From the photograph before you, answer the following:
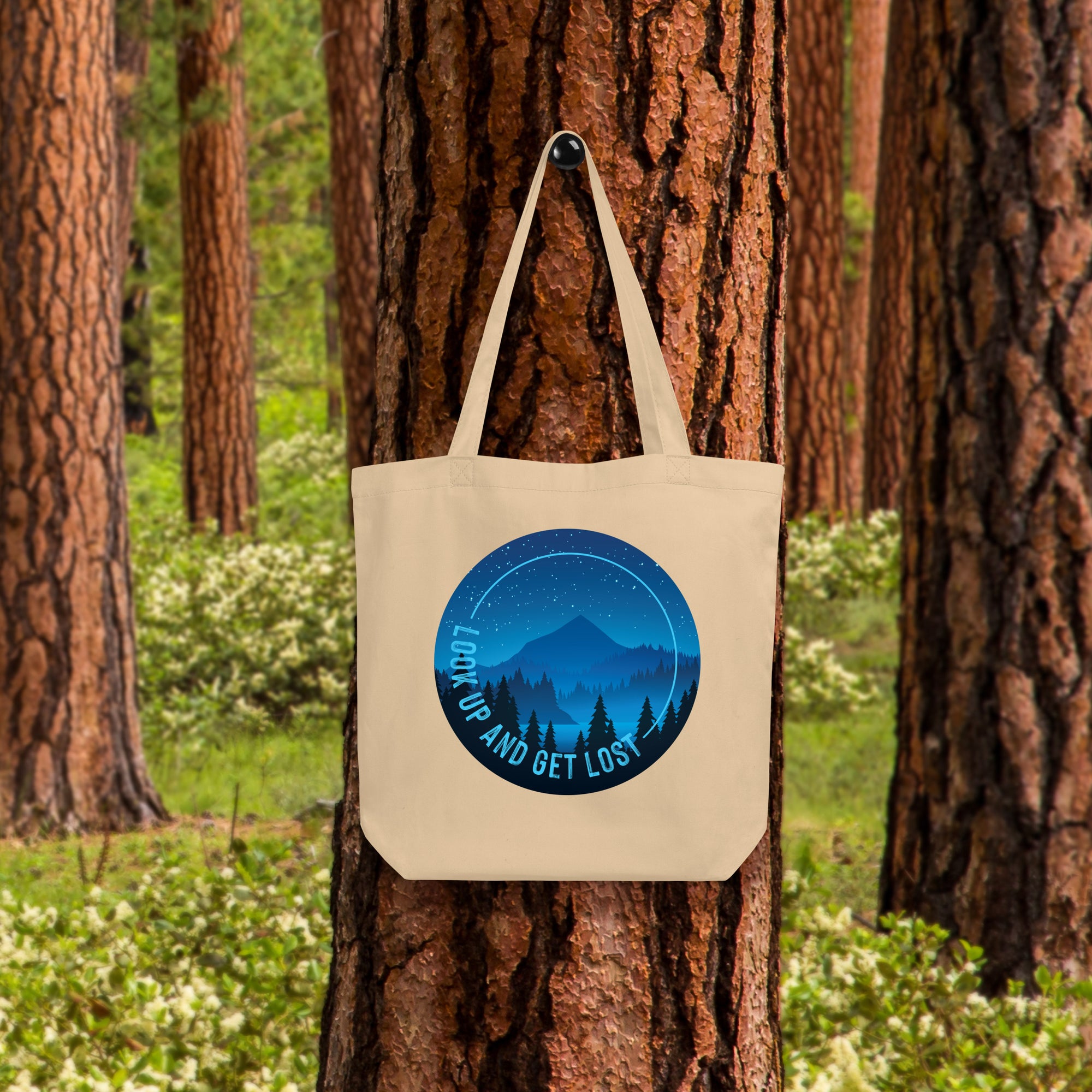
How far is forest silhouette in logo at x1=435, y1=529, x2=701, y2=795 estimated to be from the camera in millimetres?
1552

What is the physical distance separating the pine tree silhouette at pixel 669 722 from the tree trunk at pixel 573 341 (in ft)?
0.82

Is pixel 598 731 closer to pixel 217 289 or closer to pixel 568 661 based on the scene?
pixel 568 661

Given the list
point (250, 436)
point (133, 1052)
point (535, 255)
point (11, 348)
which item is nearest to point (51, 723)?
point (11, 348)

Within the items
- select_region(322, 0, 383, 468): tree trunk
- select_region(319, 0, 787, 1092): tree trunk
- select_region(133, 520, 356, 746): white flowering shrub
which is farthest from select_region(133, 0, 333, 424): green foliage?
select_region(319, 0, 787, 1092): tree trunk

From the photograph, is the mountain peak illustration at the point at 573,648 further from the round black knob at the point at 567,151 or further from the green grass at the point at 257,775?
the green grass at the point at 257,775

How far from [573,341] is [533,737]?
1.70 feet

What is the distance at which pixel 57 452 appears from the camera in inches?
207

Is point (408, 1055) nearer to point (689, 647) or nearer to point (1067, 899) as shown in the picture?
point (689, 647)

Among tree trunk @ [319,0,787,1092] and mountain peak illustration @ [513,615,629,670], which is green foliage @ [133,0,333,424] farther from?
mountain peak illustration @ [513,615,629,670]

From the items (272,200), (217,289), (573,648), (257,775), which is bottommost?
(257,775)

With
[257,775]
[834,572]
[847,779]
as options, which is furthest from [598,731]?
[834,572]

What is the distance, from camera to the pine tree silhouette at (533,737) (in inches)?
61.2

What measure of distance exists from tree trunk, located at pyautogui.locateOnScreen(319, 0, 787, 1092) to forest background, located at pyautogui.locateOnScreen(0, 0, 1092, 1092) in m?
0.02

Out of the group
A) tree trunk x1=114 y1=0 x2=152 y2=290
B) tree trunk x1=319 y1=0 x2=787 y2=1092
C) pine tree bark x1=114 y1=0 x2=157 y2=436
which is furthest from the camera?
tree trunk x1=114 y1=0 x2=152 y2=290
